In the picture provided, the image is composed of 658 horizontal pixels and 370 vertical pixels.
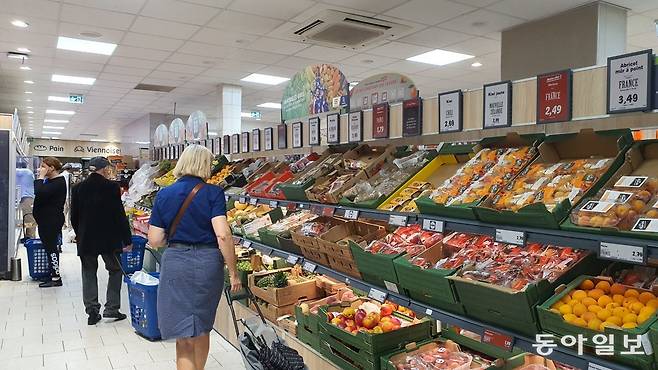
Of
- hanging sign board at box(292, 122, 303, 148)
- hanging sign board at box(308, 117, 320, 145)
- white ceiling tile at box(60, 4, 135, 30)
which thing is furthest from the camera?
white ceiling tile at box(60, 4, 135, 30)

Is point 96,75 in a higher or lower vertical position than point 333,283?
higher

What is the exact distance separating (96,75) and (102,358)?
7602 mm

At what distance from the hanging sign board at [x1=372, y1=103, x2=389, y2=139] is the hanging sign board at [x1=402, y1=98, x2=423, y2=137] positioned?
175mm

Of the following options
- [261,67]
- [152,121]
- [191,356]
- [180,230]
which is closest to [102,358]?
[191,356]

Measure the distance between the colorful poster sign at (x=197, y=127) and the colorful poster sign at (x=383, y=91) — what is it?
381 cm

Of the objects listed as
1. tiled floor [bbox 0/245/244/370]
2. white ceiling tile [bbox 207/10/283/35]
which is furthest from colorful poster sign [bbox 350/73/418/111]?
white ceiling tile [bbox 207/10/283/35]

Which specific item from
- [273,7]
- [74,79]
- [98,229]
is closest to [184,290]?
[98,229]

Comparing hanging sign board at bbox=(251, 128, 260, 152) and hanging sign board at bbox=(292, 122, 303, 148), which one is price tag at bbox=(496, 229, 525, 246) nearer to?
hanging sign board at bbox=(292, 122, 303, 148)

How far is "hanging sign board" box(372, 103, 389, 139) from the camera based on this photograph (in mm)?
3180

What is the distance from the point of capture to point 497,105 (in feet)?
7.96

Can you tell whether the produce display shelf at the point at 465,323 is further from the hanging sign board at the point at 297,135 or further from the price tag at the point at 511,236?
the hanging sign board at the point at 297,135

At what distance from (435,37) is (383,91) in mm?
4362

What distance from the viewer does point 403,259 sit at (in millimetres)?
2490

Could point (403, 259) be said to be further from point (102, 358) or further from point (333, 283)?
point (102, 358)
